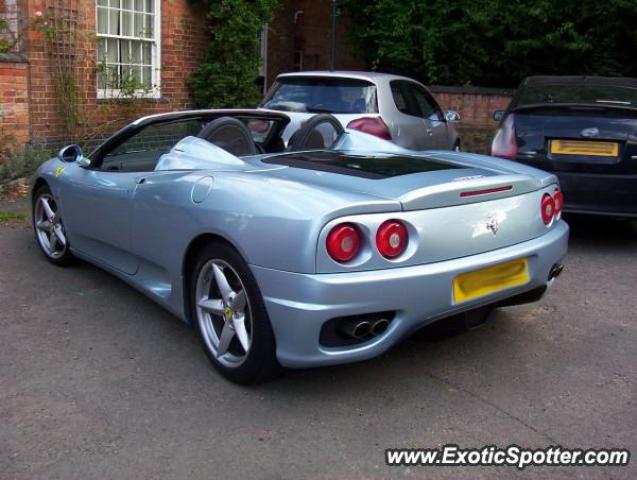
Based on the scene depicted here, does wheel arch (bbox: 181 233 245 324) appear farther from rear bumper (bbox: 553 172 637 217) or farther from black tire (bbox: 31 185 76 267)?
rear bumper (bbox: 553 172 637 217)

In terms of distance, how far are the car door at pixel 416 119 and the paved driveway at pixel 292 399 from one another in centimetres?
366

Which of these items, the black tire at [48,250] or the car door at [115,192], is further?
the black tire at [48,250]

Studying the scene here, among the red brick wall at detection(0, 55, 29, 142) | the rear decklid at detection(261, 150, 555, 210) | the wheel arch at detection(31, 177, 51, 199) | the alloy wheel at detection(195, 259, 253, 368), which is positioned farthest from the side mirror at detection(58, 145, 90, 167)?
the red brick wall at detection(0, 55, 29, 142)

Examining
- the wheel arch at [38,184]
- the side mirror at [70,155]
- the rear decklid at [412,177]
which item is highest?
the rear decklid at [412,177]

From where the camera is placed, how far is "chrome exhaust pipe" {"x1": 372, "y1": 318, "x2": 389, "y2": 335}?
307 centimetres

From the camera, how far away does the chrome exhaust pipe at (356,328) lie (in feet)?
9.96

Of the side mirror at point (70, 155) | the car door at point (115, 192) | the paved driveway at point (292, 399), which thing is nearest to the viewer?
the paved driveway at point (292, 399)

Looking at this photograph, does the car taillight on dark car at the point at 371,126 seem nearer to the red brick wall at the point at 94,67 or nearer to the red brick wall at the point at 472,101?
the red brick wall at the point at 94,67

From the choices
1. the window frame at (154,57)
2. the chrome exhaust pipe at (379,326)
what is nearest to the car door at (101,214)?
the chrome exhaust pipe at (379,326)

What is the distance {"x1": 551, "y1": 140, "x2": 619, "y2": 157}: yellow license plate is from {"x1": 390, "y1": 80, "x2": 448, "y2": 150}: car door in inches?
79.9

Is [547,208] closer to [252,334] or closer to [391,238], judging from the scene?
[391,238]

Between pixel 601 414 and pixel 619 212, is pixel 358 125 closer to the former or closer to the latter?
pixel 619 212

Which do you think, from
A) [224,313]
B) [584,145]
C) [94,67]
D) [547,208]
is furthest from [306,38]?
[224,313]

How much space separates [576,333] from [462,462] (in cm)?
176
